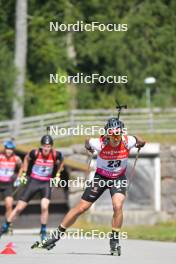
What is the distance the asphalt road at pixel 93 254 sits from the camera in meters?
12.5

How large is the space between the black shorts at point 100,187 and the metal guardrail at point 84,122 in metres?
17.8

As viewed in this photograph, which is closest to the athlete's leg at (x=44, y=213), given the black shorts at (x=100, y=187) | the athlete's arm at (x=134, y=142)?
the black shorts at (x=100, y=187)

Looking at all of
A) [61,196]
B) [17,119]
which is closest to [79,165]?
[61,196]

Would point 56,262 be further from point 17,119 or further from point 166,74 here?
point 166,74

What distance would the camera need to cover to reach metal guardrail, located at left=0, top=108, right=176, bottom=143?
105ft

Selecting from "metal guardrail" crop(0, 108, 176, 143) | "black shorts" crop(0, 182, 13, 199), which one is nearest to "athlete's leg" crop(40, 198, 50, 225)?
"black shorts" crop(0, 182, 13, 199)

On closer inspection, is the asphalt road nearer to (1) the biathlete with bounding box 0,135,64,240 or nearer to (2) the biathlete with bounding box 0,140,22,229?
(1) the biathlete with bounding box 0,135,64,240

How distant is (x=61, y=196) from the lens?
27.6m

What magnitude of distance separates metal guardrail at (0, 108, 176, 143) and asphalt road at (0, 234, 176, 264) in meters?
15.5

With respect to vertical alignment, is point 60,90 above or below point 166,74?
below

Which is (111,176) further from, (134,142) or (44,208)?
(44,208)

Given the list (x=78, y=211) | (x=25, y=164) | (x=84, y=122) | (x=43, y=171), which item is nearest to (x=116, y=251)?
(x=78, y=211)

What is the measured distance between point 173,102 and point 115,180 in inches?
1180

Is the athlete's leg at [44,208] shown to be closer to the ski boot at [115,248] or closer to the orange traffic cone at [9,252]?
the orange traffic cone at [9,252]
